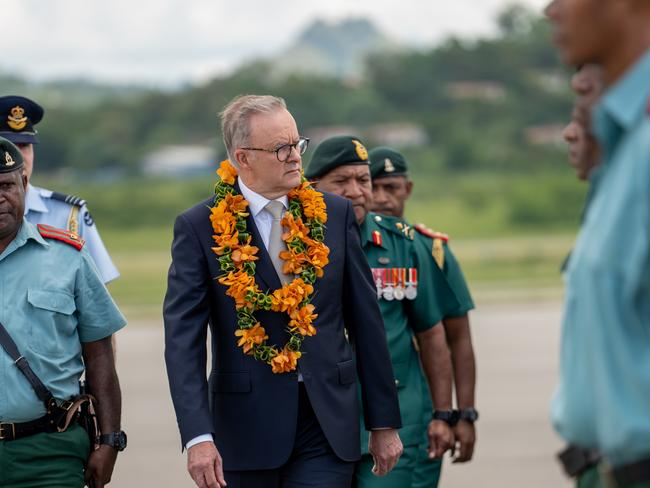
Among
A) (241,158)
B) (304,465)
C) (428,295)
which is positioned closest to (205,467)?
(304,465)

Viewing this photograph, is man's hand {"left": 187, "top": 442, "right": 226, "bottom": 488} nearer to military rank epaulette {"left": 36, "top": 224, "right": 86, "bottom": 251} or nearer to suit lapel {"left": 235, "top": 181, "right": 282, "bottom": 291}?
suit lapel {"left": 235, "top": 181, "right": 282, "bottom": 291}

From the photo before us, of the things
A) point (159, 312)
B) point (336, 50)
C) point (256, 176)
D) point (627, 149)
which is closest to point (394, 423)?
point (256, 176)

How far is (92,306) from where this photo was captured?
4.80 m

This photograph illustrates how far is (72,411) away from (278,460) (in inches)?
30.3

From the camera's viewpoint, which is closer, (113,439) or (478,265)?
(113,439)

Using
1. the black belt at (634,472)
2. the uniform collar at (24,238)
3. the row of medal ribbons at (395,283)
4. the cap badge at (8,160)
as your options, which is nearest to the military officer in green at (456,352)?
the row of medal ribbons at (395,283)

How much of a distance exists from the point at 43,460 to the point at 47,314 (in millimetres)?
521

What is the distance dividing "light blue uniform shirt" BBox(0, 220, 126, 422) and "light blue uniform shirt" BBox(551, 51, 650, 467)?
2.45m

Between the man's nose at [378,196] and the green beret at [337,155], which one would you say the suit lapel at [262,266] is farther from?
the man's nose at [378,196]

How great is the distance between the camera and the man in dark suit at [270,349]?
460 centimetres

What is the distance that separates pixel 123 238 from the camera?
92.9 ft

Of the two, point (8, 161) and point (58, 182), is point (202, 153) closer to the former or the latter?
point (58, 182)

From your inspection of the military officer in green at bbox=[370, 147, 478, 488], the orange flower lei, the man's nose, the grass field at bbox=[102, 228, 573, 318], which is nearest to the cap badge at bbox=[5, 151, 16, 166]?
the orange flower lei

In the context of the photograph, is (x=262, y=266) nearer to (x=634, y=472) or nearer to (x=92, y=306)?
(x=92, y=306)
